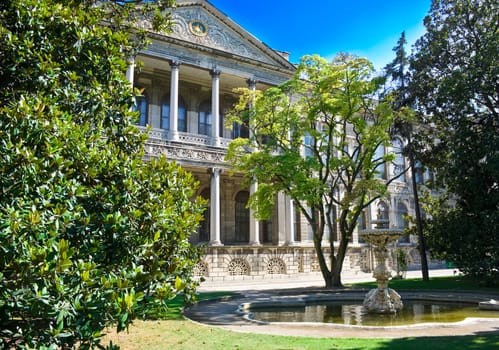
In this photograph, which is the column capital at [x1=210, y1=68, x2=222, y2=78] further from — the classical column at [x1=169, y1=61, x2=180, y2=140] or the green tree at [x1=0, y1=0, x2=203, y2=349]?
the green tree at [x1=0, y1=0, x2=203, y2=349]

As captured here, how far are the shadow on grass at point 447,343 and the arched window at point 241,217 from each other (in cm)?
2376

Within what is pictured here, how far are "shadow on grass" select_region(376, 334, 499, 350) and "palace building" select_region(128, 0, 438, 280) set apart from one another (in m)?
16.6

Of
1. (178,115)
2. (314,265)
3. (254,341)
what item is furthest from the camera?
(178,115)

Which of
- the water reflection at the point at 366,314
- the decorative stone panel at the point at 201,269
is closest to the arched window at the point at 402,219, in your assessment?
the decorative stone panel at the point at 201,269

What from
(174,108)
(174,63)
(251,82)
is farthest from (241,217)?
(174,63)

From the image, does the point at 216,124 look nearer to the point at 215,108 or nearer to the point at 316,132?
the point at 215,108

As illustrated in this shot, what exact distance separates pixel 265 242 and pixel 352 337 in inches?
925

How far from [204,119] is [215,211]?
25.9 ft

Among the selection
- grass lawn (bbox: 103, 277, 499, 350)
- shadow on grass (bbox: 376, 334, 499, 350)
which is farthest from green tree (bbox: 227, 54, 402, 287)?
shadow on grass (bbox: 376, 334, 499, 350)

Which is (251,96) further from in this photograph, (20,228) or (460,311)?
(20,228)

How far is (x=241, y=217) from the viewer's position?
31.7 meters

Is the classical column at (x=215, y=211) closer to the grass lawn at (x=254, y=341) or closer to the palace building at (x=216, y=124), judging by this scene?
the palace building at (x=216, y=124)

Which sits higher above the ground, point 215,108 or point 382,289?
point 215,108

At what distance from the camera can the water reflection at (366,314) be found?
1116cm
